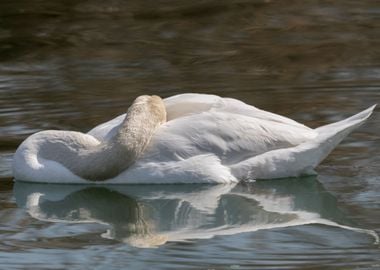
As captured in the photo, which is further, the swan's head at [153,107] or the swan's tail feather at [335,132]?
the swan's head at [153,107]

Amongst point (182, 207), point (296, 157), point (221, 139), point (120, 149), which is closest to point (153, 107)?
point (120, 149)

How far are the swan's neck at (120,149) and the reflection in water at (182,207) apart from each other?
0.40 ft

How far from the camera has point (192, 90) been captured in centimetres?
1048

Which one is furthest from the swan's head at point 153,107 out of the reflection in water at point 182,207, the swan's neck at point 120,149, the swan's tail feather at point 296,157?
the swan's tail feather at point 296,157

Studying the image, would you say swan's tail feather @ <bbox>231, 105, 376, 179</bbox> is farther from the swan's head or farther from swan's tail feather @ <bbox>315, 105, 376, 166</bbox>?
the swan's head

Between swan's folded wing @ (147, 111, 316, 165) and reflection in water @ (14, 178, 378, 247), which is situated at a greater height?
swan's folded wing @ (147, 111, 316, 165)

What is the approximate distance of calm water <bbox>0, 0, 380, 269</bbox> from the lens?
6672 millimetres

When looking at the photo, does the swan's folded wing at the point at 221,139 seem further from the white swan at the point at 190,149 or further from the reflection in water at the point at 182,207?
the reflection in water at the point at 182,207

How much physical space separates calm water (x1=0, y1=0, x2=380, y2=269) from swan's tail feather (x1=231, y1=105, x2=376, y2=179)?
0.09 metres

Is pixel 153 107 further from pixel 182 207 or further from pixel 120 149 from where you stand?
pixel 182 207

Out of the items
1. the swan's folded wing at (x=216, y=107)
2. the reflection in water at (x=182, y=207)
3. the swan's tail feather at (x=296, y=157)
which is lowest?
the reflection in water at (x=182, y=207)

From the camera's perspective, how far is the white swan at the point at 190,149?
314 inches

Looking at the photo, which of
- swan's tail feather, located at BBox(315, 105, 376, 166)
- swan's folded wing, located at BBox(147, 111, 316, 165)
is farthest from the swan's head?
swan's tail feather, located at BBox(315, 105, 376, 166)

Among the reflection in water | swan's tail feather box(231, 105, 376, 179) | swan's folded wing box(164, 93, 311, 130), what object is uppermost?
swan's folded wing box(164, 93, 311, 130)
